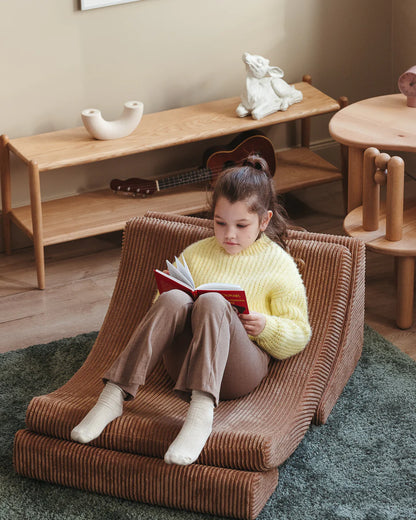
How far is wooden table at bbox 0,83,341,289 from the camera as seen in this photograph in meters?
3.06

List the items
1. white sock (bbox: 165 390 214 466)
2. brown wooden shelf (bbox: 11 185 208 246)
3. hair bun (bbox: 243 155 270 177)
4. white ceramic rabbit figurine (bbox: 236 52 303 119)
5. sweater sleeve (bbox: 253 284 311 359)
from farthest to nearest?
white ceramic rabbit figurine (bbox: 236 52 303 119) → brown wooden shelf (bbox: 11 185 208 246) → hair bun (bbox: 243 155 270 177) → sweater sleeve (bbox: 253 284 311 359) → white sock (bbox: 165 390 214 466)

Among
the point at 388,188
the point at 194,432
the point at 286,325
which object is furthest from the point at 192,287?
the point at 388,188

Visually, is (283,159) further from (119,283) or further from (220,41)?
(119,283)

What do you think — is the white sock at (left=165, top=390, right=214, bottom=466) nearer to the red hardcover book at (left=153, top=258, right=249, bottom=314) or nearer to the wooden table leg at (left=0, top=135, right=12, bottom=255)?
the red hardcover book at (left=153, top=258, right=249, bottom=314)

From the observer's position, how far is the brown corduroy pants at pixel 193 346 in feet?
6.43

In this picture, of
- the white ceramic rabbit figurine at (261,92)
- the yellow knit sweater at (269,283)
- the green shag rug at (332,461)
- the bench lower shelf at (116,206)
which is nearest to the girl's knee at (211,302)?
the yellow knit sweater at (269,283)

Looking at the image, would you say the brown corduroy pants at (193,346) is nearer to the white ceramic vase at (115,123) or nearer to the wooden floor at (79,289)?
the wooden floor at (79,289)

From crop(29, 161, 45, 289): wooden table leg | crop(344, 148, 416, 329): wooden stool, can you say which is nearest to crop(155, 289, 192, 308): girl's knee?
crop(344, 148, 416, 329): wooden stool

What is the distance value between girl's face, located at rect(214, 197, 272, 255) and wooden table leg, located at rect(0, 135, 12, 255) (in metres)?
1.31

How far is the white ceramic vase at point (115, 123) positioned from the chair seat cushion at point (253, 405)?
105cm

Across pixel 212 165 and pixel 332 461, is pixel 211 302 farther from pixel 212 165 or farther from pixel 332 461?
pixel 212 165

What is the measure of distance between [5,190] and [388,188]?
1467mm

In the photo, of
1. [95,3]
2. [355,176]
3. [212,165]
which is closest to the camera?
[355,176]

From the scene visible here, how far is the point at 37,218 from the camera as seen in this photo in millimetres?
3010
